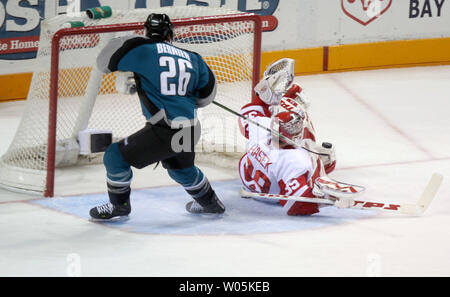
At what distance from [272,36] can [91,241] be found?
3.90m

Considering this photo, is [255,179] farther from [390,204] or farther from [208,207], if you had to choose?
[390,204]

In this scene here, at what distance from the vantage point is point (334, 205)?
16.1 feet

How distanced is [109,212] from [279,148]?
936 millimetres

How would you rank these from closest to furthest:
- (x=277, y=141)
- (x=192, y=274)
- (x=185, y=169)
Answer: (x=192, y=274) < (x=185, y=169) < (x=277, y=141)

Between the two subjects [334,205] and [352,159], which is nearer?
[334,205]

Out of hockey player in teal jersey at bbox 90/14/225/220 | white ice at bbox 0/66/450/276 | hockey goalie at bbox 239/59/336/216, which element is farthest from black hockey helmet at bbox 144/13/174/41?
white ice at bbox 0/66/450/276

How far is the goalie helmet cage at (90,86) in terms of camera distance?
519 cm

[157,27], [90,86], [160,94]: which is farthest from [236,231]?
[90,86]

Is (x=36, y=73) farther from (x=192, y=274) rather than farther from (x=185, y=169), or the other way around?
(x=192, y=274)

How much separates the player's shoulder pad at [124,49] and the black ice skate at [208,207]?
2.73ft

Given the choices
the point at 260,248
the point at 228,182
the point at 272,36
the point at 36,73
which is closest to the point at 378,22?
the point at 272,36

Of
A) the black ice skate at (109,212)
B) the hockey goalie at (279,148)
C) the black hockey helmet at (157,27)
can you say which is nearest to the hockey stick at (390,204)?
the hockey goalie at (279,148)

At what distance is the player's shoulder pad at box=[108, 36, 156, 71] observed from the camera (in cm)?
443

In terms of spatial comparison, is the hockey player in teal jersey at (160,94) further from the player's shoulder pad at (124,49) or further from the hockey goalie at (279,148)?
the hockey goalie at (279,148)
